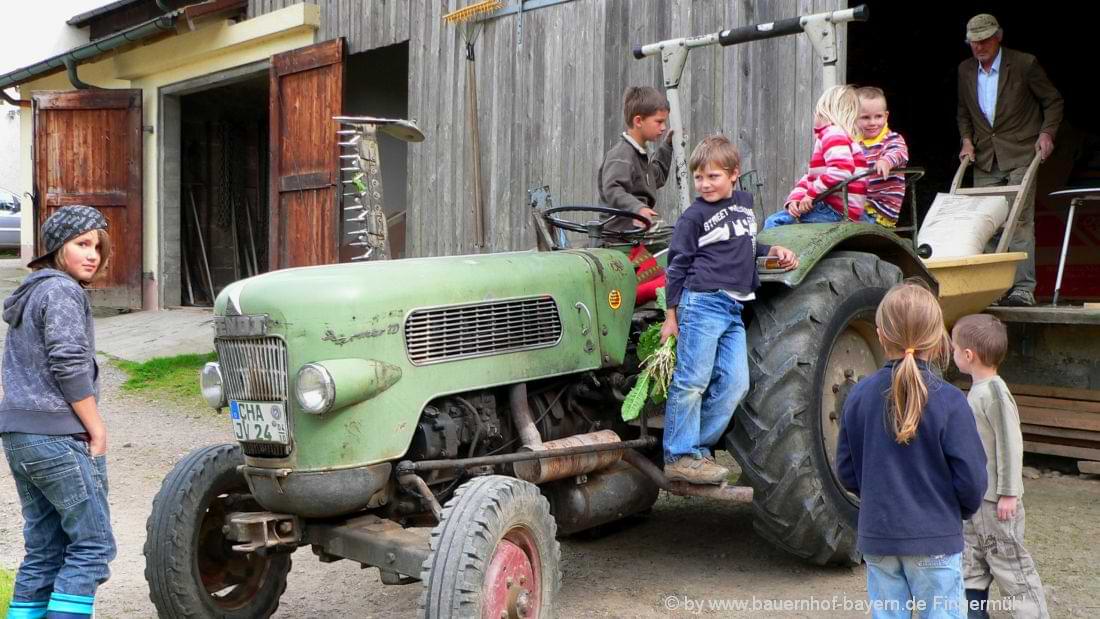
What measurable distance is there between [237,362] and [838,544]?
2.26 m

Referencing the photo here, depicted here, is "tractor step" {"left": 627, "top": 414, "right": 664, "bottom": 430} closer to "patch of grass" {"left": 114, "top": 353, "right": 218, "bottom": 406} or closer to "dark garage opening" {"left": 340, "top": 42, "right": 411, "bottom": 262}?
"patch of grass" {"left": 114, "top": 353, "right": 218, "bottom": 406}

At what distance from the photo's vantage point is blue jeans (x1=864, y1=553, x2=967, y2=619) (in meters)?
2.74

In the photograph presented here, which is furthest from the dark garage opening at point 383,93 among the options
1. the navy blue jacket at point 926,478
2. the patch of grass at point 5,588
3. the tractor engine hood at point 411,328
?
the navy blue jacket at point 926,478

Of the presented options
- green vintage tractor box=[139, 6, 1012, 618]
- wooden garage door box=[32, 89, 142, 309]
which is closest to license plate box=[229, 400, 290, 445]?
green vintage tractor box=[139, 6, 1012, 618]

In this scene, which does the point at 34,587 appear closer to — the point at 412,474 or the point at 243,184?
the point at 412,474

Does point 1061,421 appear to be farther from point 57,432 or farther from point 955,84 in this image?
point 955,84

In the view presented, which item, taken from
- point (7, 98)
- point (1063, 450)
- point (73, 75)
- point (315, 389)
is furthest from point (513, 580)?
point (7, 98)

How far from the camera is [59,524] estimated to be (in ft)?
11.6

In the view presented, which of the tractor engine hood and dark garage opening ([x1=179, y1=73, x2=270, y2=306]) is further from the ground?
dark garage opening ([x1=179, y1=73, x2=270, y2=306])

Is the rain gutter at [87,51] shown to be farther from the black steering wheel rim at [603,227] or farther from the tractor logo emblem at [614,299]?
the tractor logo emblem at [614,299]

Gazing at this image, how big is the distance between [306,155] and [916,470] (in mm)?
8536

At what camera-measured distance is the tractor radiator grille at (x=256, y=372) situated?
10.8 ft

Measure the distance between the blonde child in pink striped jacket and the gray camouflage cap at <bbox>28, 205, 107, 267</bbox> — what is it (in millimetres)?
2622

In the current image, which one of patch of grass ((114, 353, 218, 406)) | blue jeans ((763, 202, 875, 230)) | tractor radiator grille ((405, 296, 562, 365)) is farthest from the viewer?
patch of grass ((114, 353, 218, 406))
